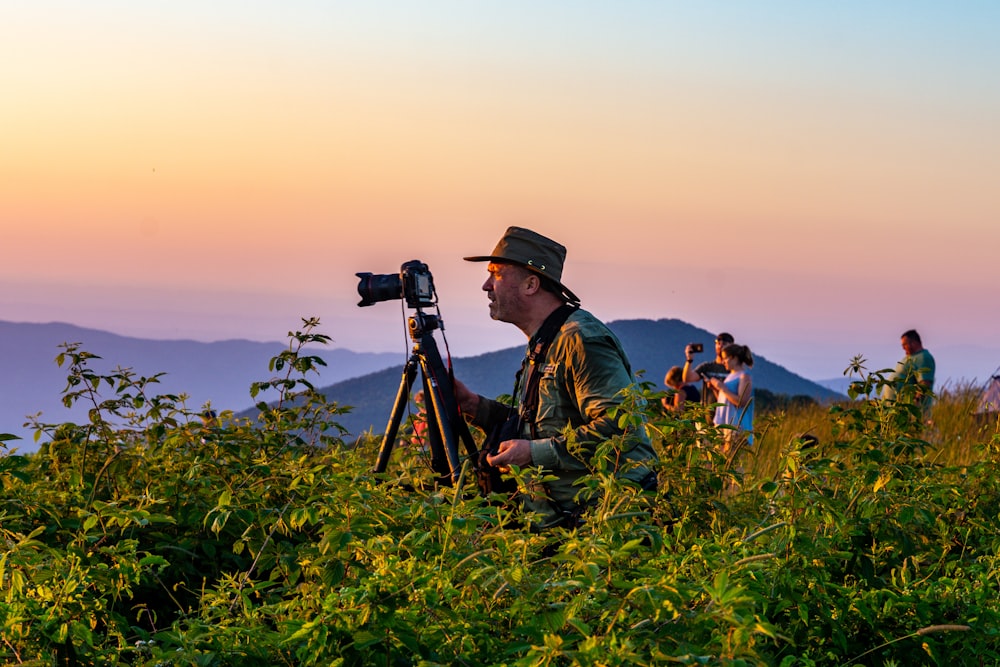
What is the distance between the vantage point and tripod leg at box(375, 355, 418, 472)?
5.59m

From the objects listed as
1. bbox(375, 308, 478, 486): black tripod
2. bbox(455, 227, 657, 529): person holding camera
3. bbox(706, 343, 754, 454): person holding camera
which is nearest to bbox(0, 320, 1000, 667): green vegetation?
bbox(375, 308, 478, 486): black tripod

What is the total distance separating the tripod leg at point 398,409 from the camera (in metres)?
5.59

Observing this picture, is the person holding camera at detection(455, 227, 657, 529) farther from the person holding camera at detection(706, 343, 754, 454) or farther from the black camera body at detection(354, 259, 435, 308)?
the person holding camera at detection(706, 343, 754, 454)

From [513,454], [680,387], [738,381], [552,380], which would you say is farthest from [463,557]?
[680,387]

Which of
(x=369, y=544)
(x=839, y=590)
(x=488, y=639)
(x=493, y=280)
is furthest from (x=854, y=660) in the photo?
(x=493, y=280)

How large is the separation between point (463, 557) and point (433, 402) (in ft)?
8.16

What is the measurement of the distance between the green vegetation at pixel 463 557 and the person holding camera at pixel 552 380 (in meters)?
0.37

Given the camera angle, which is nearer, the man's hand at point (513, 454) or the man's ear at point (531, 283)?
the man's hand at point (513, 454)

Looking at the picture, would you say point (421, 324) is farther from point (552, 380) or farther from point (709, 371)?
point (709, 371)

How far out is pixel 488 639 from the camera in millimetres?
2861

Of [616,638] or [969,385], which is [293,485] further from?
[969,385]

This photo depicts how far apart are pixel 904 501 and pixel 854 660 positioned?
0.85 m

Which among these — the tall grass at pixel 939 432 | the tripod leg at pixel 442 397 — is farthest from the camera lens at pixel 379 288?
the tall grass at pixel 939 432

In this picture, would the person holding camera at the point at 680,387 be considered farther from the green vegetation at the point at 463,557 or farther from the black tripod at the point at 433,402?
the black tripod at the point at 433,402
